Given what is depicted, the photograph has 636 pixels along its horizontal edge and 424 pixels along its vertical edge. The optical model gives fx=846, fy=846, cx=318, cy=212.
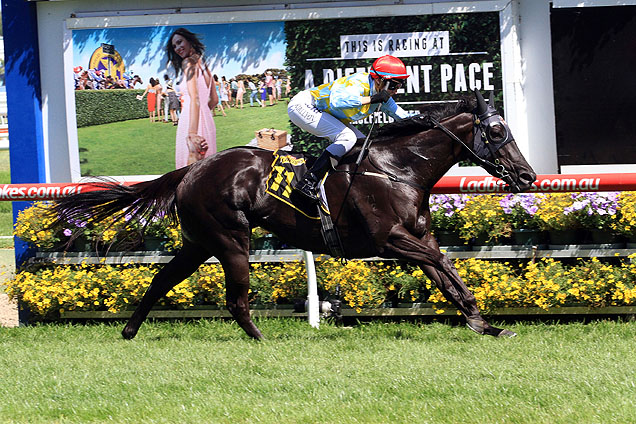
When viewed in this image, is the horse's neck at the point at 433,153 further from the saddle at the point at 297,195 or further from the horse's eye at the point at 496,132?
the saddle at the point at 297,195

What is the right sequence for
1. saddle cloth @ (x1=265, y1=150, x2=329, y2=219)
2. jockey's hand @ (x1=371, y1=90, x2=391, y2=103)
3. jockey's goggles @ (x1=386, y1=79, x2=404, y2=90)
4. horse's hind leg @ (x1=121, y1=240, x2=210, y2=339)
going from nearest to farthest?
jockey's hand @ (x1=371, y1=90, x2=391, y2=103), jockey's goggles @ (x1=386, y1=79, x2=404, y2=90), saddle cloth @ (x1=265, y1=150, x2=329, y2=219), horse's hind leg @ (x1=121, y1=240, x2=210, y2=339)

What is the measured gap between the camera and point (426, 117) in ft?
20.7

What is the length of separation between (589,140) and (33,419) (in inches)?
237

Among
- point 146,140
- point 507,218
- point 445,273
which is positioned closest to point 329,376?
point 445,273

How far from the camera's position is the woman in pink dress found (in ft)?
28.8

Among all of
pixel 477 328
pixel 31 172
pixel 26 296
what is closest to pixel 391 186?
pixel 477 328

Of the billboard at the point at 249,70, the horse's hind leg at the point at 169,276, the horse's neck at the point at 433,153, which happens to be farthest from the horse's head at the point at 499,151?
the billboard at the point at 249,70

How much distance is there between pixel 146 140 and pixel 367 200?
352 cm

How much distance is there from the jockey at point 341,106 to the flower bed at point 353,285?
1252 mm

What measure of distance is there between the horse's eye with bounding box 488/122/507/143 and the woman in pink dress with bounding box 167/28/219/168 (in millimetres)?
3608

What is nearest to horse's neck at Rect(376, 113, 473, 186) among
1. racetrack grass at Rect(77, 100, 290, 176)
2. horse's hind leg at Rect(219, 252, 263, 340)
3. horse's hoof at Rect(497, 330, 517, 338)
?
horse's hoof at Rect(497, 330, 517, 338)

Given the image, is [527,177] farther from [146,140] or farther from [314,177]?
[146,140]

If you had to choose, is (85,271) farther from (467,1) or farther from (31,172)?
(467,1)

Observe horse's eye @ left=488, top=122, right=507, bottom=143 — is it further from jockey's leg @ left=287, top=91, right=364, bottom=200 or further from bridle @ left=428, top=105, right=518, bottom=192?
jockey's leg @ left=287, top=91, right=364, bottom=200
